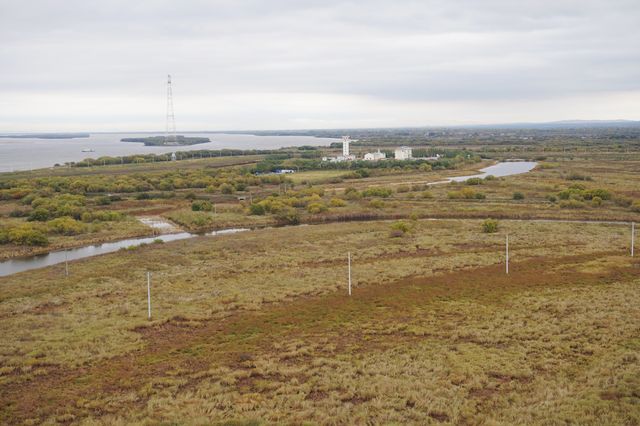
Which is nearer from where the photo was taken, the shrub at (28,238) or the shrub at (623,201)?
the shrub at (28,238)

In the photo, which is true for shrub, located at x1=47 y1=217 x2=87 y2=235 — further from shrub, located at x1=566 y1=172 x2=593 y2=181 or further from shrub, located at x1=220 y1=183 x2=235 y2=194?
shrub, located at x1=566 y1=172 x2=593 y2=181

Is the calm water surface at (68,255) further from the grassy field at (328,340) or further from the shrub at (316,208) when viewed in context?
the shrub at (316,208)

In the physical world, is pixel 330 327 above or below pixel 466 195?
below

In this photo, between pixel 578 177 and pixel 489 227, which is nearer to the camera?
pixel 489 227

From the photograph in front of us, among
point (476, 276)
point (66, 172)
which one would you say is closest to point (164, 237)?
point (476, 276)

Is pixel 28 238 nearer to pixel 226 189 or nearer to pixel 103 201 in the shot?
pixel 103 201

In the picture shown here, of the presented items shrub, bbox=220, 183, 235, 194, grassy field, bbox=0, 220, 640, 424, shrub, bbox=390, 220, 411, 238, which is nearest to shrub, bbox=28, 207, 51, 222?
grassy field, bbox=0, 220, 640, 424

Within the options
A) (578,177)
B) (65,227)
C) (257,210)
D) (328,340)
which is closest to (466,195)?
(257,210)

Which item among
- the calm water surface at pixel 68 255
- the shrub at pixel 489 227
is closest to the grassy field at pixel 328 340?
the calm water surface at pixel 68 255
